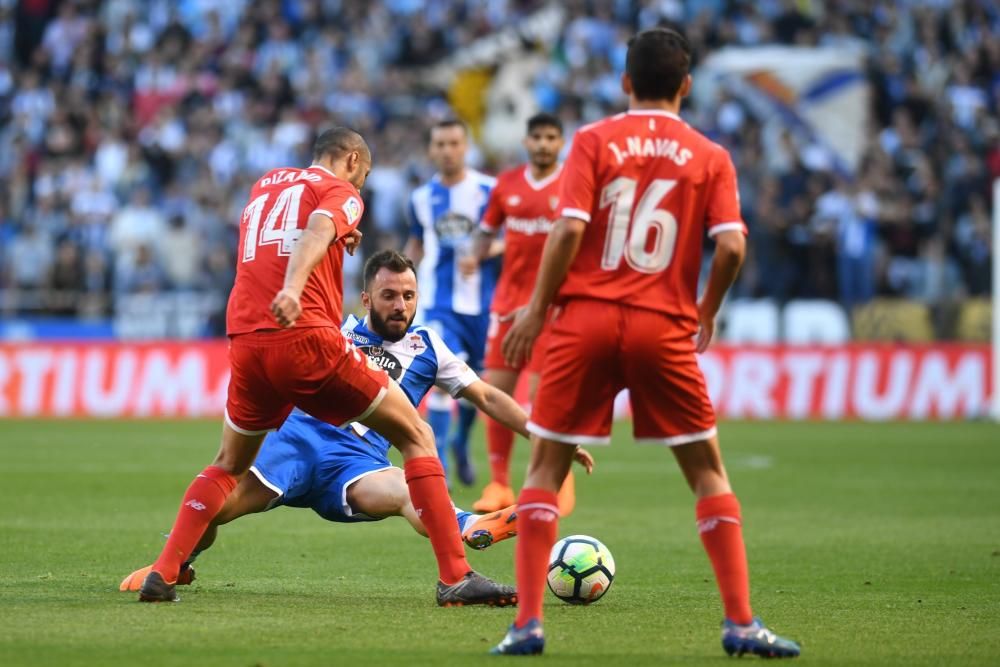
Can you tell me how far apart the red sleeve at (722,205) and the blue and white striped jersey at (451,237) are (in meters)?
7.08

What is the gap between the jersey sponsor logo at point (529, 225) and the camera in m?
12.4

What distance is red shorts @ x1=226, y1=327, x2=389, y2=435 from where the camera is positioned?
22.4ft

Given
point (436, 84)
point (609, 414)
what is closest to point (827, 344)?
A: point (436, 84)

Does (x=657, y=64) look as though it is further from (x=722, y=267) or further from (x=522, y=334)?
(x=522, y=334)

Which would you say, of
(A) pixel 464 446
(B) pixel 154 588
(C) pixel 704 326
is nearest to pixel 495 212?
(A) pixel 464 446

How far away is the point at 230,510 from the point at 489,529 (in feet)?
4.08

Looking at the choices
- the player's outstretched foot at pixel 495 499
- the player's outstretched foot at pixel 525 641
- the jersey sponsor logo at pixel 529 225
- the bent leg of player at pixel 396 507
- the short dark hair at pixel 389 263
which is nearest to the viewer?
the player's outstretched foot at pixel 525 641

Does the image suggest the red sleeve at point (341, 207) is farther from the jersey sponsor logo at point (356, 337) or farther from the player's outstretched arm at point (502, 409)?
the jersey sponsor logo at point (356, 337)

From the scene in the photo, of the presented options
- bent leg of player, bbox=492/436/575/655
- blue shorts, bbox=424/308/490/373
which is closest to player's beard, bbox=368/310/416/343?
bent leg of player, bbox=492/436/575/655

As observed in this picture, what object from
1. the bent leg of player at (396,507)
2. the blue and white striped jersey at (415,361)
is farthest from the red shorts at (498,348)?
the bent leg of player at (396,507)

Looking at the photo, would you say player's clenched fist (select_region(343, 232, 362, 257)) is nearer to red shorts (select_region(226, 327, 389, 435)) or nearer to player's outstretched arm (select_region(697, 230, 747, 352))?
red shorts (select_region(226, 327, 389, 435))

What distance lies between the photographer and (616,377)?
5.97 m

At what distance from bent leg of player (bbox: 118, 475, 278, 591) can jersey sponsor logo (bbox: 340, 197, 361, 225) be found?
1.55 meters

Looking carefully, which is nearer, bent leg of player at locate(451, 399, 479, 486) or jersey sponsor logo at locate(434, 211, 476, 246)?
jersey sponsor logo at locate(434, 211, 476, 246)
